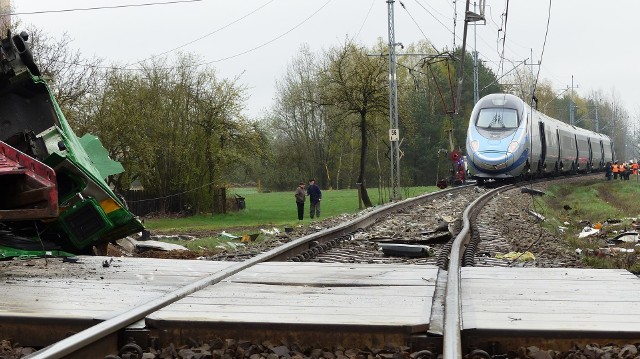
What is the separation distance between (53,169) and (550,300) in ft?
17.1

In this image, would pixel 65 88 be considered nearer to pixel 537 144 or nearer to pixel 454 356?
pixel 537 144

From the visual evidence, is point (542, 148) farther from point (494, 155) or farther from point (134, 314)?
point (134, 314)

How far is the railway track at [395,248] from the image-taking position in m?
4.43

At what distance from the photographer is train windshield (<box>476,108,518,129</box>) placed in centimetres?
3256

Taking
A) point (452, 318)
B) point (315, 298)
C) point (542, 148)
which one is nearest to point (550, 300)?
point (452, 318)

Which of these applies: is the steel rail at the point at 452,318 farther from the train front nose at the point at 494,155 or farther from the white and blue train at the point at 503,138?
the white and blue train at the point at 503,138

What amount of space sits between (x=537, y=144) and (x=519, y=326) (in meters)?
31.6

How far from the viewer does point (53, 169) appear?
346 inches

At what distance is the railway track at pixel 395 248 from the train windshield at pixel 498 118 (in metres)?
11.0

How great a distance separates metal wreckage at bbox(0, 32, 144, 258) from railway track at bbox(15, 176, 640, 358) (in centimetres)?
182

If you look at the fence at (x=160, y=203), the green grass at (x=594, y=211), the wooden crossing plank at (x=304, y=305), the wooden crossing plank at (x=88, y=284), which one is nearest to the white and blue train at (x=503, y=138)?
the green grass at (x=594, y=211)

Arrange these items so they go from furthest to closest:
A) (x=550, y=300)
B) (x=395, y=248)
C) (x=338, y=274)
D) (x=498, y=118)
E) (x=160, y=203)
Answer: (x=160, y=203) < (x=498, y=118) < (x=395, y=248) < (x=338, y=274) < (x=550, y=300)

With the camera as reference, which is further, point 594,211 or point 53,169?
point 594,211

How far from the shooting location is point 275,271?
751cm
